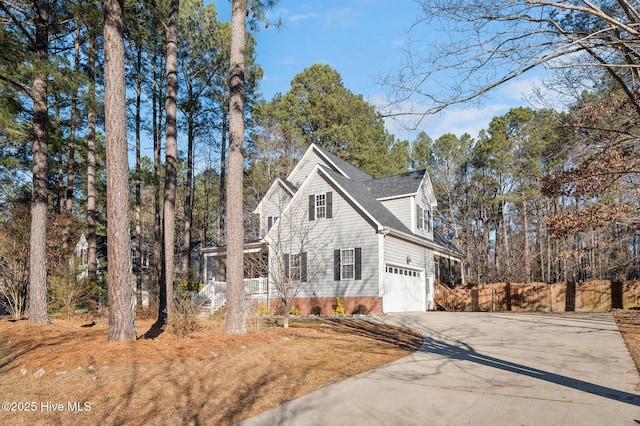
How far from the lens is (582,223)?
12188 mm

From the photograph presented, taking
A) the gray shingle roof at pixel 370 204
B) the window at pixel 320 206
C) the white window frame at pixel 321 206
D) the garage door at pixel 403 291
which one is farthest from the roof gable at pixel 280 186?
the garage door at pixel 403 291

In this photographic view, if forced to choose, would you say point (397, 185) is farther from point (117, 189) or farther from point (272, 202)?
point (117, 189)

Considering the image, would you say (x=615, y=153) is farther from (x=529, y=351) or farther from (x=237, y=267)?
(x=237, y=267)

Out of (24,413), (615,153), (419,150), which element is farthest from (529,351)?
(419,150)

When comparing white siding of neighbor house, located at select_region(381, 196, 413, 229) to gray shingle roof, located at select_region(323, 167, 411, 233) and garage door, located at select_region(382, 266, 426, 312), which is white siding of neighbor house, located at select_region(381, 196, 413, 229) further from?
garage door, located at select_region(382, 266, 426, 312)

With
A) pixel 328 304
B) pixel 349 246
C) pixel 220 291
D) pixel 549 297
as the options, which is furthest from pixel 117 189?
pixel 549 297

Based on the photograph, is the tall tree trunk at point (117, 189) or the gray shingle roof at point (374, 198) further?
the gray shingle roof at point (374, 198)

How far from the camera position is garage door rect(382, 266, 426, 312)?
1964 centimetres

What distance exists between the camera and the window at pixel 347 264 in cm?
1950

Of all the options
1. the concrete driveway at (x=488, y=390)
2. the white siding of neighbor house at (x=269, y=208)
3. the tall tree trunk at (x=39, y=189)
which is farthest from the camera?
the white siding of neighbor house at (x=269, y=208)

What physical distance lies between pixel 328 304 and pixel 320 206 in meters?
4.65

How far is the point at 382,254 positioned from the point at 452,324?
4984mm

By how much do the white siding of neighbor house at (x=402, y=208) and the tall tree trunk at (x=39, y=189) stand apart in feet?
53.6

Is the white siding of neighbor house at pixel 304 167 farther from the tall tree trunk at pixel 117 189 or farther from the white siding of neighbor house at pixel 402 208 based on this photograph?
the tall tree trunk at pixel 117 189
